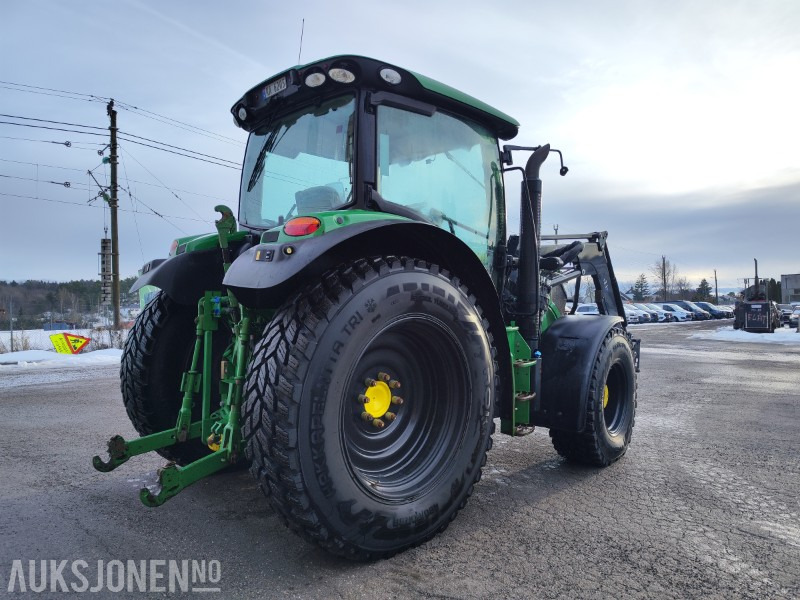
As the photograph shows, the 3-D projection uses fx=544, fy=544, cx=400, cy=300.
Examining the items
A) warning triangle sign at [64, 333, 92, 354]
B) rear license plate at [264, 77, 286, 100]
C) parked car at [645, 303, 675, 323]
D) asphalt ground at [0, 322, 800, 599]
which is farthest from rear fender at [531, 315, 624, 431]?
parked car at [645, 303, 675, 323]

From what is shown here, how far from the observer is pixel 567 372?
155 inches

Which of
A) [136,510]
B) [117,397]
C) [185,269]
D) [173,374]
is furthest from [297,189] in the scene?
[117,397]

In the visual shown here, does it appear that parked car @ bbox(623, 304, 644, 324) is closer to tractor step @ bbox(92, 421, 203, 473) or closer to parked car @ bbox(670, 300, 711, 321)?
parked car @ bbox(670, 300, 711, 321)

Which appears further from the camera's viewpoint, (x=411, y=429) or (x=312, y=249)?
(x=411, y=429)

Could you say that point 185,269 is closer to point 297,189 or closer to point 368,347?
point 297,189

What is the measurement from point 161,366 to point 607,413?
3466mm

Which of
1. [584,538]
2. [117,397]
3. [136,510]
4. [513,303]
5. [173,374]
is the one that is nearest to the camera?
[584,538]

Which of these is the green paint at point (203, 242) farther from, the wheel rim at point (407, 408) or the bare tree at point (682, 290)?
the bare tree at point (682, 290)

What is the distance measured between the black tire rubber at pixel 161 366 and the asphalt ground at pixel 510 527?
416mm

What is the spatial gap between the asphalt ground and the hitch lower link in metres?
0.41

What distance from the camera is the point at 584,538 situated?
279 centimetres

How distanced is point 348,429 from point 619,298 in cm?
386

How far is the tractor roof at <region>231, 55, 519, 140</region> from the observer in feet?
9.41

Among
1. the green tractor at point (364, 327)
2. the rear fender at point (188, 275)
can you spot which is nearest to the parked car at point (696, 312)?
the green tractor at point (364, 327)
